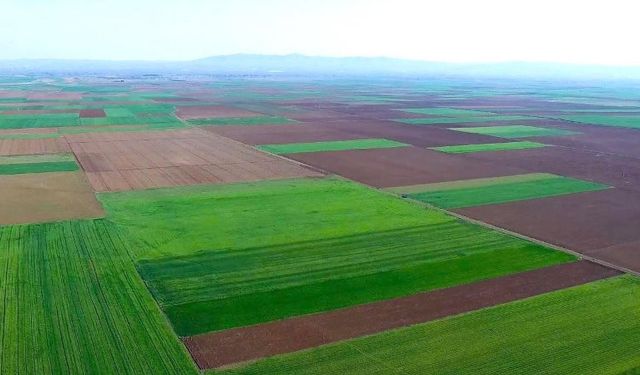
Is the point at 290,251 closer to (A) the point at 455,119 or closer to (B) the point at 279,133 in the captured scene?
(B) the point at 279,133

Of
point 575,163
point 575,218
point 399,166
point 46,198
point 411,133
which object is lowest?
point 46,198

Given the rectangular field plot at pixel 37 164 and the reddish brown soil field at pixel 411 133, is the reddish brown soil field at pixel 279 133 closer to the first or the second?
the reddish brown soil field at pixel 411 133

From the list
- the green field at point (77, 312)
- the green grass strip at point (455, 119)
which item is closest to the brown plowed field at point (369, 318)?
the green field at point (77, 312)

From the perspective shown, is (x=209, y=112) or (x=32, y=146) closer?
(x=32, y=146)

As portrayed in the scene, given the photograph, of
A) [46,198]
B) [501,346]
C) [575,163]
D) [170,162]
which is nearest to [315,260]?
[501,346]

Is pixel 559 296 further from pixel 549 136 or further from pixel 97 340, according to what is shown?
pixel 549 136

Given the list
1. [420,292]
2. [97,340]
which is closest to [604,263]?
[420,292]
